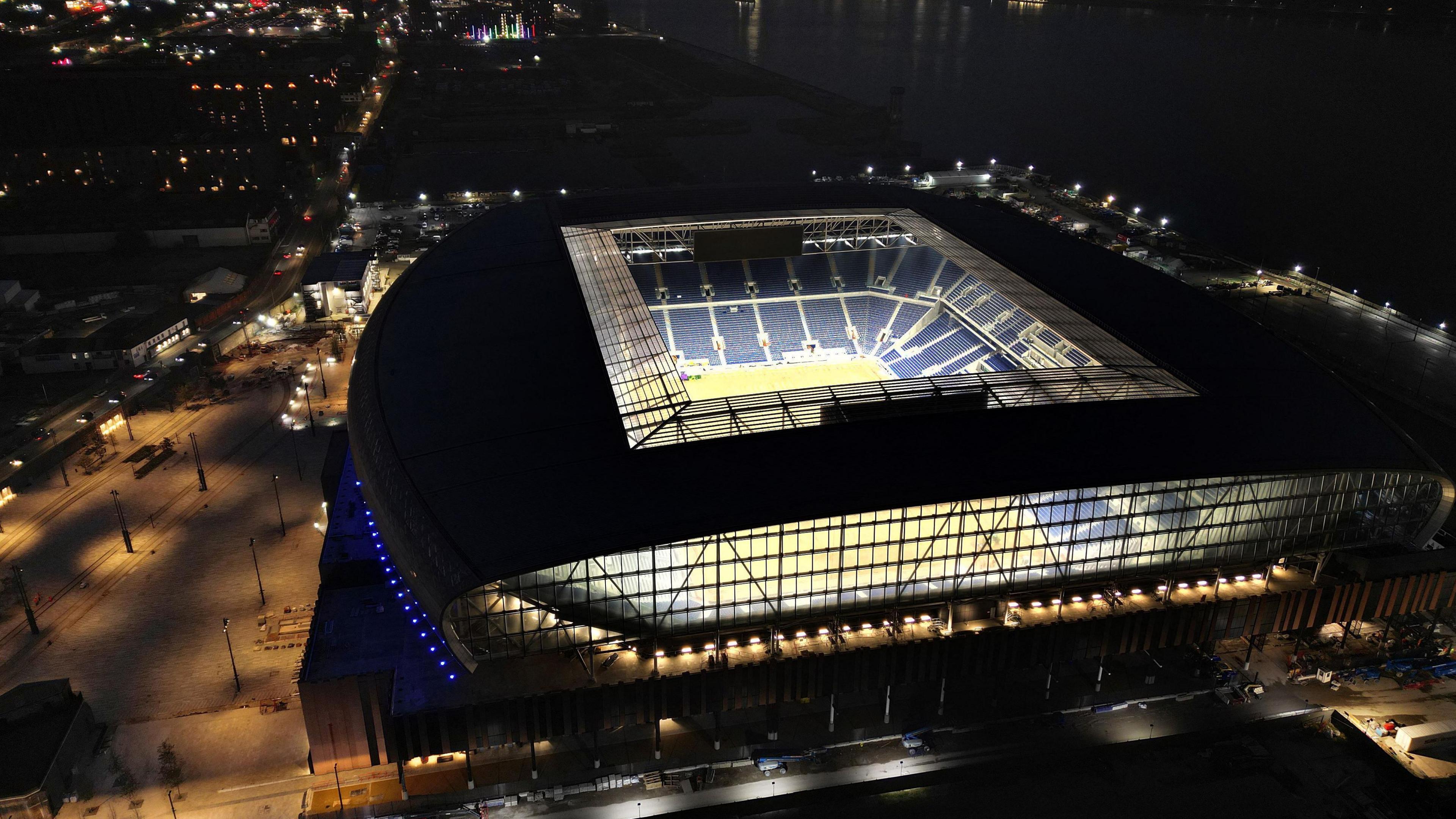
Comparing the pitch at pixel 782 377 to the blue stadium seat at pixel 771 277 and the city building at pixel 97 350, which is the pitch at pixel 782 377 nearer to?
the blue stadium seat at pixel 771 277

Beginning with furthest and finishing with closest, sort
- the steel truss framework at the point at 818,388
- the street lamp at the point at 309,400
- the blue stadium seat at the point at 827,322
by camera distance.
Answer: the blue stadium seat at the point at 827,322 < the street lamp at the point at 309,400 < the steel truss framework at the point at 818,388

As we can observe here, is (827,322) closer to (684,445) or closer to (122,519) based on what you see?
(684,445)

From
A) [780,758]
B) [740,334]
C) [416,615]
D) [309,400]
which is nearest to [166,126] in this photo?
[309,400]

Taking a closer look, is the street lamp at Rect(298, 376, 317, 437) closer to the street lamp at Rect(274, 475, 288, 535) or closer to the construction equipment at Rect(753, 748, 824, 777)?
the street lamp at Rect(274, 475, 288, 535)

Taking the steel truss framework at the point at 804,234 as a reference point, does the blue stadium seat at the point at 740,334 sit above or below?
below

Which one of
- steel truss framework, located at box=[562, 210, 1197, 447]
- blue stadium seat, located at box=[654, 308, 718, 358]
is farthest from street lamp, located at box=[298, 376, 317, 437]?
blue stadium seat, located at box=[654, 308, 718, 358]

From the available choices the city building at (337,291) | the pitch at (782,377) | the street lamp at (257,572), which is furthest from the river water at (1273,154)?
the street lamp at (257,572)
